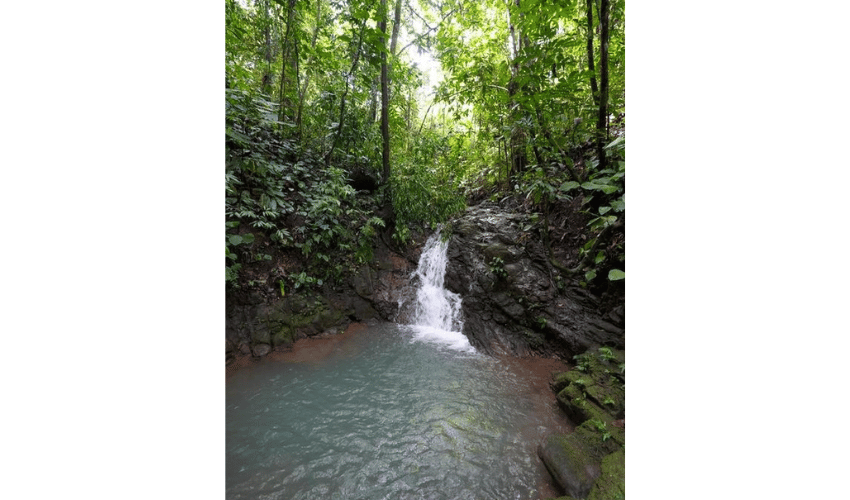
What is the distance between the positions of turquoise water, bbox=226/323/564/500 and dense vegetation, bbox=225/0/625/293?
1.83m

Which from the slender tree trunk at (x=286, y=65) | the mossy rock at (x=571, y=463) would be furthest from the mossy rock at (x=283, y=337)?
the mossy rock at (x=571, y=463)

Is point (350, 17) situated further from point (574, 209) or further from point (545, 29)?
point (574, 209)

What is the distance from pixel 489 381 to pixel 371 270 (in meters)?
3.51

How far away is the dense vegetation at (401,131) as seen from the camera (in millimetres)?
3998

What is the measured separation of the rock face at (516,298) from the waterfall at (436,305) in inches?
7.3

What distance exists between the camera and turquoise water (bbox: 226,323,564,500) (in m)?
2.51

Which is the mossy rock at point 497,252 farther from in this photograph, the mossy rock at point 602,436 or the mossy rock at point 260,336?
the mossy rock at point 260,336

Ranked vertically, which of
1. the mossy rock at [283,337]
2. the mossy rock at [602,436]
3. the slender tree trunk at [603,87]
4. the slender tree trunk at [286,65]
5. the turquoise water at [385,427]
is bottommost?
the turquoise water at [385,427]

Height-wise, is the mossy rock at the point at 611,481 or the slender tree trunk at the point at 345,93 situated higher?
the slender tree trunk at the point at 345,93

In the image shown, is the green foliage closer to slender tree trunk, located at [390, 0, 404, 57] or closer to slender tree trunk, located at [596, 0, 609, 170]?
slender tree trunk, located at [596, 0, 609, 170]

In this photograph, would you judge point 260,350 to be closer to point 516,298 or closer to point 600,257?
point 516,298

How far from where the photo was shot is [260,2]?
5477 mm

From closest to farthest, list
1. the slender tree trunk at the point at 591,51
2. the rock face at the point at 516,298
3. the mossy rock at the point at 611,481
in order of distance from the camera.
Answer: the mossy rock at the point at 611,481, the slender tree trunk at the point at 591,51, the rock face at the point at 516,298

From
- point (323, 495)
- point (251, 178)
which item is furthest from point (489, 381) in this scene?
point (251, 178)
